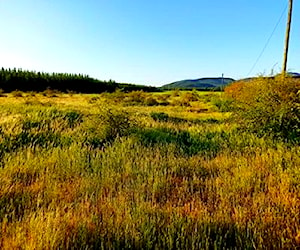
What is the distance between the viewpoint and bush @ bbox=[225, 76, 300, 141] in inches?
494

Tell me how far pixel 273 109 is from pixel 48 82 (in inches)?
2314

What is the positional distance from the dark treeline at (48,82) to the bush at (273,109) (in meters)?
48.9

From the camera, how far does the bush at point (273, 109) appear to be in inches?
494

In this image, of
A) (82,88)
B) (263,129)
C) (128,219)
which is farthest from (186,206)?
(82,88)

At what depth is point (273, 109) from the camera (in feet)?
43.5

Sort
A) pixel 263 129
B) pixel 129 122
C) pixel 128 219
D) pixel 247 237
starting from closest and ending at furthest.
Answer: pixel 247 237 < pixel 128 219 < pixel 263 129 < pixel 129 122

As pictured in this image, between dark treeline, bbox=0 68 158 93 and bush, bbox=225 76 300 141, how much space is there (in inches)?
1926

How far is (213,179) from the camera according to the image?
6.93 metres

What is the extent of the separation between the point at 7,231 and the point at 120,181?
2558 mm

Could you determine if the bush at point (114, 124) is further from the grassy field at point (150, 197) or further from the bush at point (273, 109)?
the bush at point (273, 109)

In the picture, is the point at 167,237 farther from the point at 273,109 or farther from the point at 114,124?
the point at 273,109

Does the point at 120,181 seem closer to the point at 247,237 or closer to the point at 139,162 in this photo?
the point at 139,162

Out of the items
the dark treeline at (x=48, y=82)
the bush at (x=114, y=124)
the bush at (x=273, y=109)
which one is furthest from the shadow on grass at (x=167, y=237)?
the dark treeline at (x=48, y=82)

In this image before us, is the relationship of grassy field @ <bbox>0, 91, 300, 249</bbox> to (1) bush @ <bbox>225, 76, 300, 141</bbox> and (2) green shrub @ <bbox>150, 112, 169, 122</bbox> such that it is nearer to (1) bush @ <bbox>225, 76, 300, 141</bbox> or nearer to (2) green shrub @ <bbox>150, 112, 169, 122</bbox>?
(1) bush @ <bbox>225, 76, 300, 141</bbox>
